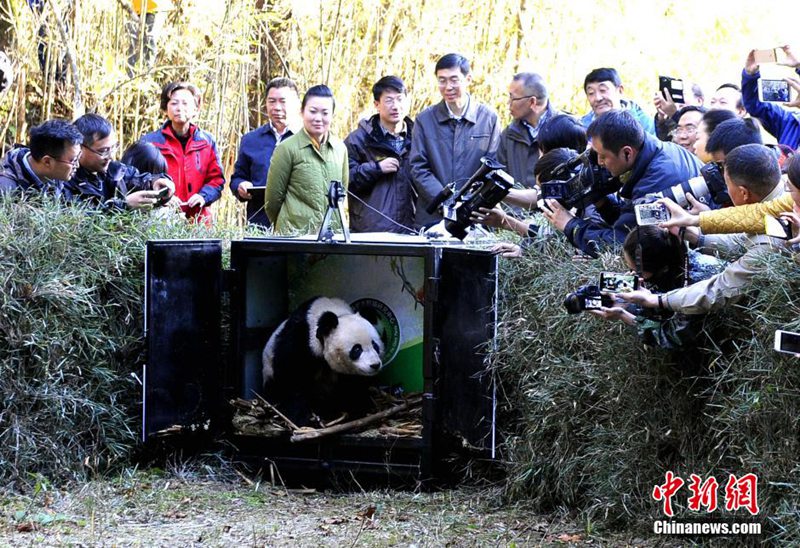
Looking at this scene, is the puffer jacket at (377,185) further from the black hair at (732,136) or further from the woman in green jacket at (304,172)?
the black hair at (732,136)

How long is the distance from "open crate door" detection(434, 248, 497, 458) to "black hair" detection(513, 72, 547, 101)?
2365mm

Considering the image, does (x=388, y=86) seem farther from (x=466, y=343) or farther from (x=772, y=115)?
(x=466, y=343)

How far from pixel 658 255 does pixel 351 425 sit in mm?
2192

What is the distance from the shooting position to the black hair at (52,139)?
6070 mm

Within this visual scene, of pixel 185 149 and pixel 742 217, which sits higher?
pixel 185 149

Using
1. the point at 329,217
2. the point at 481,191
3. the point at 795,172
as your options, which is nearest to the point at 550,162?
the point at 481,191

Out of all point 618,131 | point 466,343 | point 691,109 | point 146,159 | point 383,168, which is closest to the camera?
point 618,131

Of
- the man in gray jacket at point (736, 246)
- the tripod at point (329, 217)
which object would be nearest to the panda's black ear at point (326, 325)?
the tripod at point (329, 217)

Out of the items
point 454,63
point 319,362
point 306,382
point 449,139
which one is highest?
point 454,63

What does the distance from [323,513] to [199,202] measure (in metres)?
3.11

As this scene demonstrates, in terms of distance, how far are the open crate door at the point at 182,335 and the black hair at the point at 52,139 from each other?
80cm

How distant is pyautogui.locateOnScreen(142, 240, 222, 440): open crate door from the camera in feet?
19.3

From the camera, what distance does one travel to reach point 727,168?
455cm

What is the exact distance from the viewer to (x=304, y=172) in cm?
768
